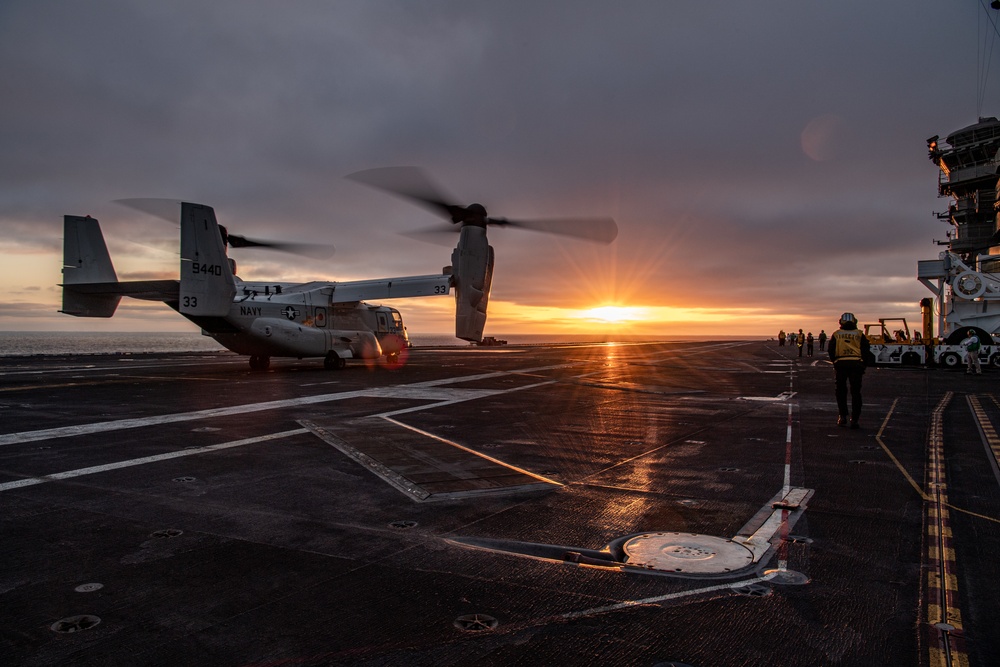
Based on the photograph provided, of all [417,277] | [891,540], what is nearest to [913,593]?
[891,540]

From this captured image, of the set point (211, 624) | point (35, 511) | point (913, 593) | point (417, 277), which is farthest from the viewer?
point (417, 277)

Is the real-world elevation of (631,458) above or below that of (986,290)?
below

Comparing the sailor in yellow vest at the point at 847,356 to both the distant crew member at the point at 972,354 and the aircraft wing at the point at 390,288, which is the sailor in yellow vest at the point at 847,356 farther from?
the distant crew member at the point at 972,354

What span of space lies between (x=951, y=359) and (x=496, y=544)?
36.9 m

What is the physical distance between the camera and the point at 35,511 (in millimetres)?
6191

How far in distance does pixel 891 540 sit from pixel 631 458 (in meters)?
3.99

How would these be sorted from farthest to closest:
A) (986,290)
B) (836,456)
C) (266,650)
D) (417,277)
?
(986,290) < (417,277) < (836,456) < (266,650)

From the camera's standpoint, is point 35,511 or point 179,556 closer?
point 179,556

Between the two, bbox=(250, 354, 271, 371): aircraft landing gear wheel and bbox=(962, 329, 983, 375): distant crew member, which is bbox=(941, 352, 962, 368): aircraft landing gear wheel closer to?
bbox=(962, 329, 983, 375): distant crew member

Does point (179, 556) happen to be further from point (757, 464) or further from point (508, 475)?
point (757, 464)

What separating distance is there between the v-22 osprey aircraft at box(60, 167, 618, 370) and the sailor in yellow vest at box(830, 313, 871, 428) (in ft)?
25.9

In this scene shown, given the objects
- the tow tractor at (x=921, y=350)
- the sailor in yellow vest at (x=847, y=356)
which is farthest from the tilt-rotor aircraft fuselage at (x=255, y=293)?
the tow tractor at (x=921, y=350)

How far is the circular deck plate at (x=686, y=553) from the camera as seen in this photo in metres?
4.62

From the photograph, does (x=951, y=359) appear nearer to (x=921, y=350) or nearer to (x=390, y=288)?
(x=921, y=350)
